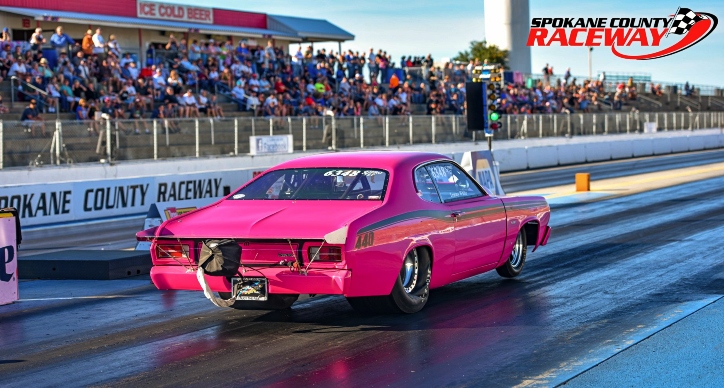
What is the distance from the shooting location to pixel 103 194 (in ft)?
75.7

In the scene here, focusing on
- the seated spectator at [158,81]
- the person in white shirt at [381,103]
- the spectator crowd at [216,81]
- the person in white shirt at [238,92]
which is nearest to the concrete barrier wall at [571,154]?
the spectator crowd at [216,81]

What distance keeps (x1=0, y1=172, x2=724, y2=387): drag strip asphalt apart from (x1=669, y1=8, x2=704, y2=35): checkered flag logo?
39.2m

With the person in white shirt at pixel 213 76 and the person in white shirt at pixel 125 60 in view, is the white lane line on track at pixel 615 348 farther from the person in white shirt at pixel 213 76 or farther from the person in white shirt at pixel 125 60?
the person in white shirt at pixel 213 76

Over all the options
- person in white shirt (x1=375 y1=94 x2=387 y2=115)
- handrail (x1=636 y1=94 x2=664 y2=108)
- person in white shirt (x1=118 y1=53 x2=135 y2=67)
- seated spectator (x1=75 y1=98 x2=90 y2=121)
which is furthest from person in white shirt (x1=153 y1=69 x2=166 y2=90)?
handrail (x1=636 y1=94 x2=664 y2=108)

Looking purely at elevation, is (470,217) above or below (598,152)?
below

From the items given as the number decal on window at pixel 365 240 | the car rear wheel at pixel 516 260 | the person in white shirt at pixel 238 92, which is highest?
the person in white shirt at pixel 238 92

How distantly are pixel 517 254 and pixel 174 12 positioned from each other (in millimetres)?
35452

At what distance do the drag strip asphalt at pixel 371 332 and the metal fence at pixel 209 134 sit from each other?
42.5 ft

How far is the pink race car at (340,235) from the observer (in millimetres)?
7953

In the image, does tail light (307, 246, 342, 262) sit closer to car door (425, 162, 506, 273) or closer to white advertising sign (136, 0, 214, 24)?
car door (425, 162, 506, 273)

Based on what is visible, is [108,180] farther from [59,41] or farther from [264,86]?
[264,86]

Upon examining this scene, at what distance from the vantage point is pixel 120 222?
2125 cm

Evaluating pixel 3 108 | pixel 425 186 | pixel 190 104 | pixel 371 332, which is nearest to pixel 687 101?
pixel 190 104

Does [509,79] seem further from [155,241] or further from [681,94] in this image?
[155,241]
